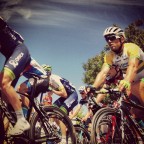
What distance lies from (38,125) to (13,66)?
2.32ft

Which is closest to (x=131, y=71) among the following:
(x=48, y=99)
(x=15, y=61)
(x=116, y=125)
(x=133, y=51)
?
(x=133, y=51)

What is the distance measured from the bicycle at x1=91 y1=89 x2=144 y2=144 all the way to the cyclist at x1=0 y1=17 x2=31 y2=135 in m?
0.72

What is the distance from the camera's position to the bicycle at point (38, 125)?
115 inches

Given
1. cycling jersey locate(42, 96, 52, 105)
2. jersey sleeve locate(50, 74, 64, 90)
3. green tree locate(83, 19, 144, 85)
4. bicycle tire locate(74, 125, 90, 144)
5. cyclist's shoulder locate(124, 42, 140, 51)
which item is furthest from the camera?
green tree locate(83, 19, 144, 85)

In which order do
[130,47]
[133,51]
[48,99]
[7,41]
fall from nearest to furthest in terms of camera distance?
[7,41], [133,51], [130,47], [48,99]

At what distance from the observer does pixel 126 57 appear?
152 inches

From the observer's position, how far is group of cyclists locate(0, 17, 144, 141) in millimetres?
3072

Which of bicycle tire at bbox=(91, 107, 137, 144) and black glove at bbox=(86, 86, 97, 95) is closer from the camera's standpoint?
bicycle tire at bbox=(91, 107, 137, 144)

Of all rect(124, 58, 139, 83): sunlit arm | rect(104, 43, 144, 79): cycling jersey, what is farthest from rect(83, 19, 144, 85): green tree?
rect(124, 58, 139, 83): sunlit arm

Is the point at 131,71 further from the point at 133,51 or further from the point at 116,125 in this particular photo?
the point at 116,125

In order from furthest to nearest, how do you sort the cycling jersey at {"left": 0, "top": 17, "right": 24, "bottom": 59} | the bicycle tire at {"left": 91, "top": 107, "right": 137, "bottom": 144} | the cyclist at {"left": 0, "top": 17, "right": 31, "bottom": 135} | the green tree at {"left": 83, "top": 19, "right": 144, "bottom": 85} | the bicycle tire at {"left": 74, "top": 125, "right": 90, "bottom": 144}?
the green tree at {"left": 83, "top": 19, "right": 144, "bottom": 85}
the bicycle tire at {"left": 74, "top": 125, "right": 90, "bottom": 144}
the cycling jersey at {"left": 0, "top": 17, "right": 24, "bottom": 59}
the cyclist at {"left": 0, "top": 17, "right": 31, "bottom": 135}
the bicycle tire at {"left": 91, "top": 107, "right": 137, "bottom": 144}

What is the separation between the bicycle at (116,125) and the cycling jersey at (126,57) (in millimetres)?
649

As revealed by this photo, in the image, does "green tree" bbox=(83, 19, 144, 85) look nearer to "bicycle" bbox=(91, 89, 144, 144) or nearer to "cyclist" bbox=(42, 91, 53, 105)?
"cyclist" bbox=(42, 91, 53, 105)

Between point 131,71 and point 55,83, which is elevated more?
point 55,83
